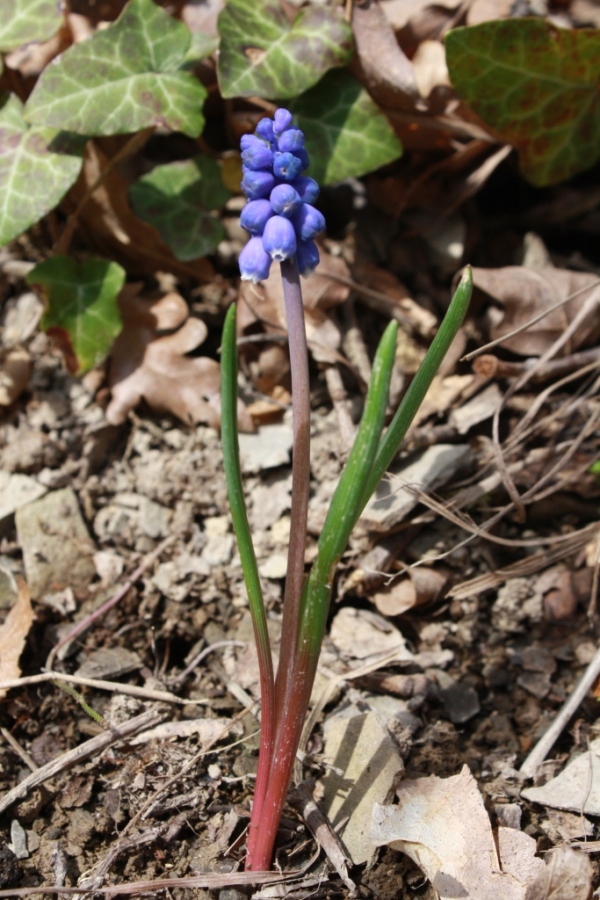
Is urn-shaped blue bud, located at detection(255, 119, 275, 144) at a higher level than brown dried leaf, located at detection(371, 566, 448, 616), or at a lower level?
higher

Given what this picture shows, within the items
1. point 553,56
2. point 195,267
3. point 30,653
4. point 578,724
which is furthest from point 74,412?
point 553,56

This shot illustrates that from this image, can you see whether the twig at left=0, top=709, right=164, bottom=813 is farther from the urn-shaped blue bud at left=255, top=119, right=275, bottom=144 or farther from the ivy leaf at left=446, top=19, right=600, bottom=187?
the ivy leaf at left=446, top=19, right=600, bottom=187

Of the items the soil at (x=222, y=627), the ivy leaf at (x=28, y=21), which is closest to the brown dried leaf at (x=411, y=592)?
the soil at (x=222, y=627)

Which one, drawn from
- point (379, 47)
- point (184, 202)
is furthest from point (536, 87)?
point (184, 202)

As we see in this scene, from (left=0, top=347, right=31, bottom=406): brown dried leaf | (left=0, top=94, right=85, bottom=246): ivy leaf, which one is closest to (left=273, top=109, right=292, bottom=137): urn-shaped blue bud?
(left=0, top=94, right=85, bottom=246): ivy leaf

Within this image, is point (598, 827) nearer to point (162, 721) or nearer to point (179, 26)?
point (162, 721)

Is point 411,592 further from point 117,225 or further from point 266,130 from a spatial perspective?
point 117,225
